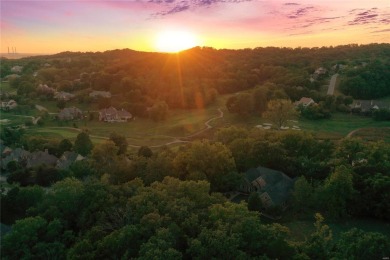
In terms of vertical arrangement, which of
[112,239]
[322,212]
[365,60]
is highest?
[365,60]

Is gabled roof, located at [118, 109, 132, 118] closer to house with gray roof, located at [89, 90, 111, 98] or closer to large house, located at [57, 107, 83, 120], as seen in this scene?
large house, located at [57, 107, 83, 120]

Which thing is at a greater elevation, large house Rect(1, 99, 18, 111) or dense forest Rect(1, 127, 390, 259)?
large house Rect(1, 99, 18, 111)

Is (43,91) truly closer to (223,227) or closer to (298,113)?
(298,113)

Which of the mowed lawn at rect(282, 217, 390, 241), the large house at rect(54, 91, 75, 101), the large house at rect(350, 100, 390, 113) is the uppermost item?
the large house at rect(54, 91, 75, 101)

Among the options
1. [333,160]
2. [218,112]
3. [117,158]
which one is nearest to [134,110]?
[218,112]

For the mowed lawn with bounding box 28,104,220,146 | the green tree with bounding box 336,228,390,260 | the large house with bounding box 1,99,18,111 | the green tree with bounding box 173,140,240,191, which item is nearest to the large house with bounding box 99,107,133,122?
the mowed lawn with bounding box 28,104,220,146

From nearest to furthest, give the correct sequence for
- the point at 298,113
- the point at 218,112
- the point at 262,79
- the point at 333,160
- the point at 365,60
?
the point at 333,160 < the point at 298,113 < the point at 218,112 < the point at 262,79 < the point at 365,60

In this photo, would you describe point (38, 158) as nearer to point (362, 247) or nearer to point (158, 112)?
point (158, 112)

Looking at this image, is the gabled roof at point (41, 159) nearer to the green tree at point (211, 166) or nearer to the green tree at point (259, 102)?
the green tree at point (211, 166)
